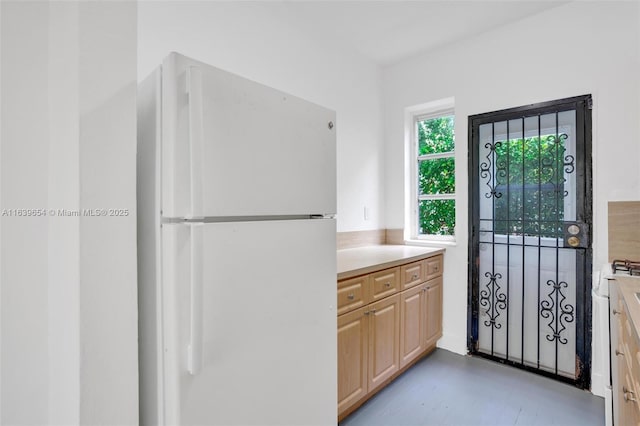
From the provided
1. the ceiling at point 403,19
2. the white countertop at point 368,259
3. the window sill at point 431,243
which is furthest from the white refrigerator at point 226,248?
the window sill at point 431,243

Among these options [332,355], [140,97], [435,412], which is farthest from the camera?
[435,412]

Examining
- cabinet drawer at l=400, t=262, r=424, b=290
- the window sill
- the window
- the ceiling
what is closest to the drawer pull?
cabinet drawer at l=400, t=262, r=424, b=290

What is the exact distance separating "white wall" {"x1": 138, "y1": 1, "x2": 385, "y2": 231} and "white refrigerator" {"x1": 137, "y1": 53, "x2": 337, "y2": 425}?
82cm

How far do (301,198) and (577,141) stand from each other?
2.20 meters

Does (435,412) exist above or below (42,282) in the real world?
below

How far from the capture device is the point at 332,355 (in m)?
1.44

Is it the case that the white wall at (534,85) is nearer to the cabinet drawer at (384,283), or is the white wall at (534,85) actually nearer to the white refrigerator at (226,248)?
the cabinet drawer at (384,283)

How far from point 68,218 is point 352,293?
1393 millimetres

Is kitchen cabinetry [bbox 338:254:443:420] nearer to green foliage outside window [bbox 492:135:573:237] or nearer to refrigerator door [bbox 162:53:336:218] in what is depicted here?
green foliage outside window [bbox 492:135:573:237]

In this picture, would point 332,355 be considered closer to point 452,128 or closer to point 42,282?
point 42,282

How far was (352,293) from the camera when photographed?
1887 mm

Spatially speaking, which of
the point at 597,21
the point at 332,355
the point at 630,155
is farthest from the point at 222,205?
the point at 597,21

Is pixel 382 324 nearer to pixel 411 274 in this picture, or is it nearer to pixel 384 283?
pixel 384 283

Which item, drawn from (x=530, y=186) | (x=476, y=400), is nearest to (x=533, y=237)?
(x=530, y=186)
